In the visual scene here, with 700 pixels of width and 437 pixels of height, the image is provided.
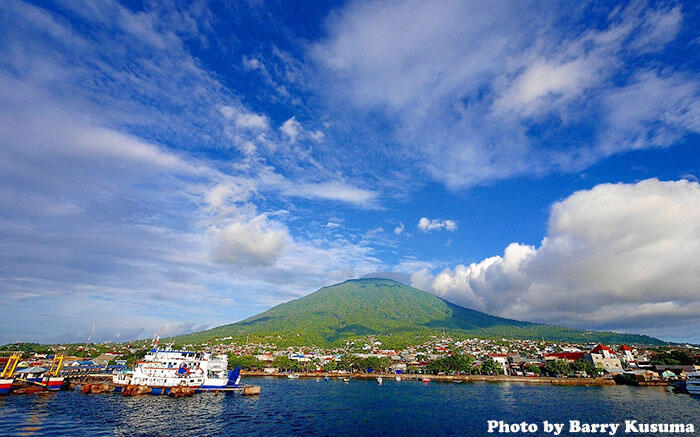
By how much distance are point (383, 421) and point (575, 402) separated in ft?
113

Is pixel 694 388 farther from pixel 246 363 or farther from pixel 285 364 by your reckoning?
pixel 246 363

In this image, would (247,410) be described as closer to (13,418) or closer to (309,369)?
(13,418)

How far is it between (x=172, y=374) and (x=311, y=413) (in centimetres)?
3085

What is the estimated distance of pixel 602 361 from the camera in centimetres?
10294

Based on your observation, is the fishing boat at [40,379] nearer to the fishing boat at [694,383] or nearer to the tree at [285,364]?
the tree at [285,364]

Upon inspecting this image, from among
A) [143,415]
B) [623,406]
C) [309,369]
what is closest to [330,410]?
[143,415]

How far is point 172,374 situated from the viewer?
57.3 metres

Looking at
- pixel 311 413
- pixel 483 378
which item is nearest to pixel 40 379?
pixel 311 413

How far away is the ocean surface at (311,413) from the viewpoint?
32.2 m

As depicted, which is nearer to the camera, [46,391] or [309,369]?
[46,391]

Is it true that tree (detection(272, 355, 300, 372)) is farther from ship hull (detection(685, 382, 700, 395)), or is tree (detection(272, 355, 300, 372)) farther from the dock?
ship hull (detection(685, 382, 700, 395))

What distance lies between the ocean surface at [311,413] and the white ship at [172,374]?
433 cm

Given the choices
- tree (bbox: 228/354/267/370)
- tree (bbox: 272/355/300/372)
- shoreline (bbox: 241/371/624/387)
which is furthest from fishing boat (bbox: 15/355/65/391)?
tree (bbox: 272/355/300/372)

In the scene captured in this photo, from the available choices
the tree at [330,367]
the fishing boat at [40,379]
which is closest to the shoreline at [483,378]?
the tree at [330,367]
